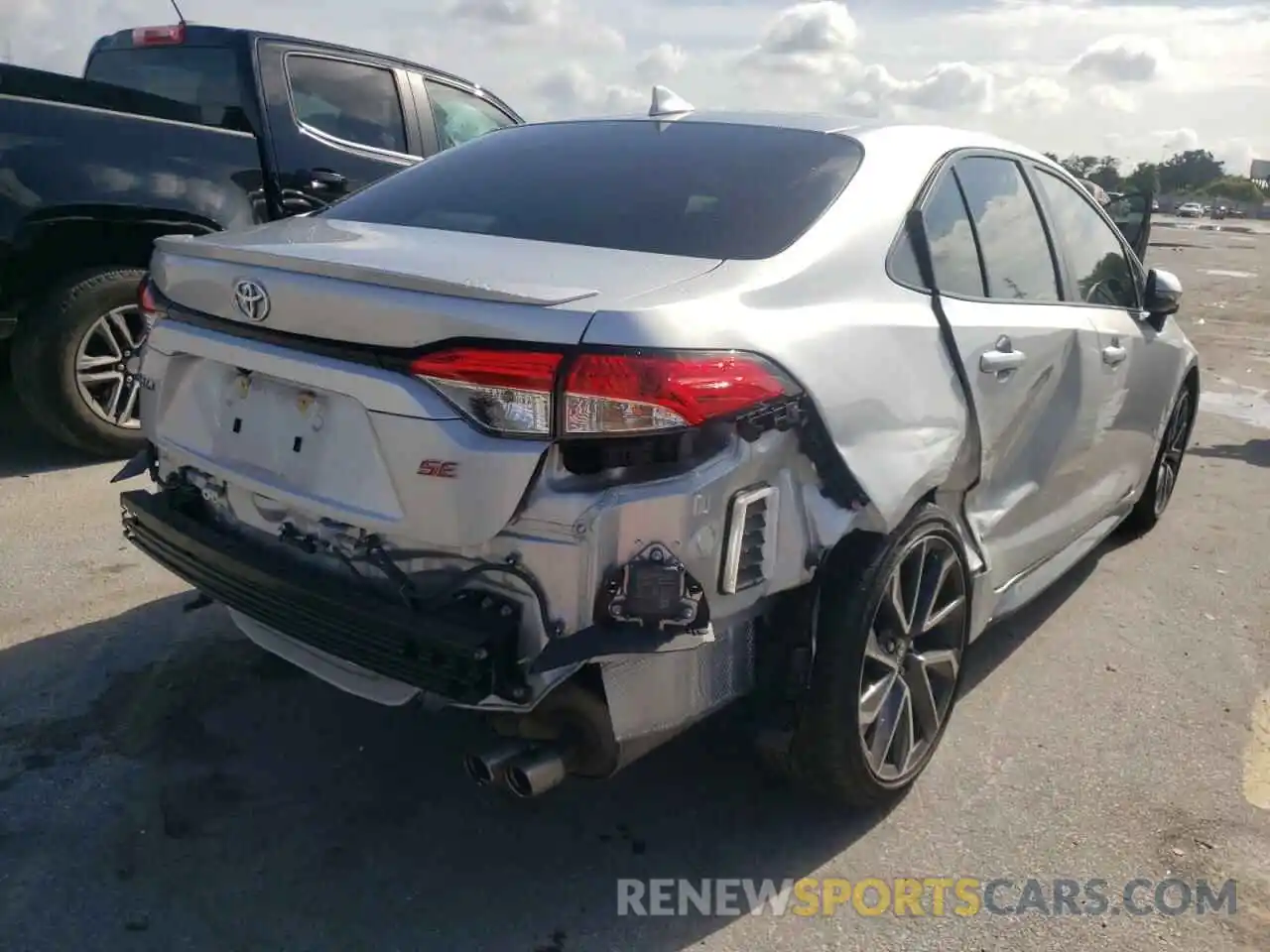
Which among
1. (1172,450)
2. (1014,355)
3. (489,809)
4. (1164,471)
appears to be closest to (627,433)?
(489,809)

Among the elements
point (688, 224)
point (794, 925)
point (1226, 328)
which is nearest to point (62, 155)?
point (688, 224)

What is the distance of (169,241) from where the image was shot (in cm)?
295

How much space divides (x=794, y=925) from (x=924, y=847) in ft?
1.58

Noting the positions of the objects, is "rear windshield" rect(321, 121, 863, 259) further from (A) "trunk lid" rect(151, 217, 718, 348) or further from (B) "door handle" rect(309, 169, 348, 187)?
(B) "door handle" rect(309, 169, 348, 187)

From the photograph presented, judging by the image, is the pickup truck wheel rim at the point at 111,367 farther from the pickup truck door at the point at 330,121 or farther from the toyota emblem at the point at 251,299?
the toyota emblem at the point at 251,299

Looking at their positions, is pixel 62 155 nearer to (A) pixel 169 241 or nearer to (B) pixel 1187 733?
(A) pixel 169 241

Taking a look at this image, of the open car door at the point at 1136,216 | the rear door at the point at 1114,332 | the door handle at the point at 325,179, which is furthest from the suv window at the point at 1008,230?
the door handle at the point at 325,179

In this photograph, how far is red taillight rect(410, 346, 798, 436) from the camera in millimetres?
2170

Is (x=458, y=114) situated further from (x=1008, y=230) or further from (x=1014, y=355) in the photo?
(x=1014, y=355)

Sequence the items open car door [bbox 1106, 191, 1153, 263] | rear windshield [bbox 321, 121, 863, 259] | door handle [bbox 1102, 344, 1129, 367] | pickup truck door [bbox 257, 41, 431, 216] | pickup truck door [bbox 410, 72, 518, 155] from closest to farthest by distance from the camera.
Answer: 1. rear windshield [bbox 321, 121, 863, 259]
2. door handle [bbox 1102, 344, 1129, 367]
3. pickup truck door [bbox 257, 41, 431, 216]
4. pickup truck door [bbox 410, 72, 518, 155]
5. open car door [bbox 1106, 191, 1153, 263]

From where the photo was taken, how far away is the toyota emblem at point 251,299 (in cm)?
254

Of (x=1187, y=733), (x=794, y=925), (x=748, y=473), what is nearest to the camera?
(x=748, y=473)

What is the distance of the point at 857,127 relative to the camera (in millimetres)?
3283

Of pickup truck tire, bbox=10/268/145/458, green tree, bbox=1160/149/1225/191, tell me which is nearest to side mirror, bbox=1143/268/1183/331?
pickup truck tire, bbox=10/268/145/458
